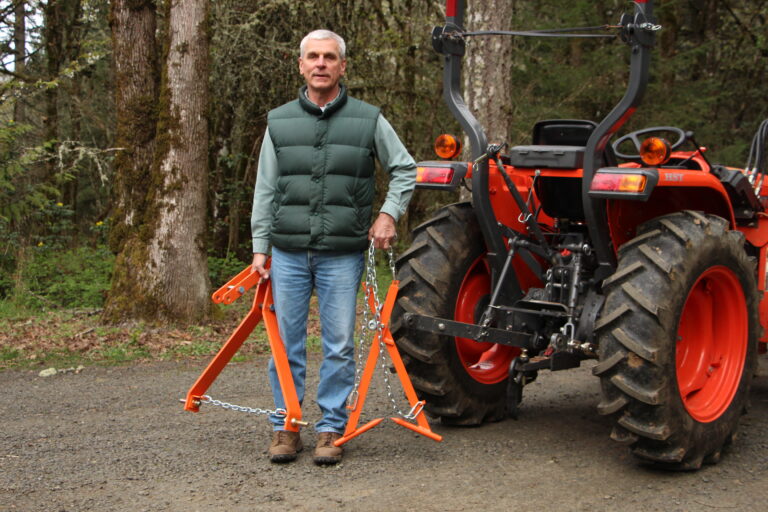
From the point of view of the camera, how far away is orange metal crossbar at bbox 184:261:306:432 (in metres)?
4.42

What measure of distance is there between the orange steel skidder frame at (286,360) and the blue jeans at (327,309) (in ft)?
0.30

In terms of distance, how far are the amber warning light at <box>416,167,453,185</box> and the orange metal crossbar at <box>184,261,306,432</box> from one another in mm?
1091

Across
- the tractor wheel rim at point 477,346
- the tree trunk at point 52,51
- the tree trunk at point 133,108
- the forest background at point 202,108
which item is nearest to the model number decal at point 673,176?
the tractor wheel rim at point 477,346

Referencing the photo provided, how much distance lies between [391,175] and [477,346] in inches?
54.8

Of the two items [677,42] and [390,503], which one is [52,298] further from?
[677,42]

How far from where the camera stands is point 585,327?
4.62 m

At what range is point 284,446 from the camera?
4.43 metres

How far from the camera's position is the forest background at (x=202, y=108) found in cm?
843

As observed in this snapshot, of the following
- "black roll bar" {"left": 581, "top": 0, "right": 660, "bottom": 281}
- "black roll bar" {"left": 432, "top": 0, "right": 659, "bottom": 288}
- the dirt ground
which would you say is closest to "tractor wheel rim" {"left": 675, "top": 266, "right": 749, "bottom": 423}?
the dirt ground

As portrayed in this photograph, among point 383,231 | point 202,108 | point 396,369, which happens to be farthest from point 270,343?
point 202,108

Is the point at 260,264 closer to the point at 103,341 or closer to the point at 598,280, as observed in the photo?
the point at 598,280

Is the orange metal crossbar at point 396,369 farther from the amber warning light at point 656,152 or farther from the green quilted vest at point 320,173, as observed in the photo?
the amber warning light at point 656,152

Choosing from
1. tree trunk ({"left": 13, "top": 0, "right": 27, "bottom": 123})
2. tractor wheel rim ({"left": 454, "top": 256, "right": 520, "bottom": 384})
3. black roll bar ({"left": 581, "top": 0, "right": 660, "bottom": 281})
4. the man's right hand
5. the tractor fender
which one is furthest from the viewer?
tree trunk ({"left": 13, "top": 0, "right": 27, "bottom": 123})

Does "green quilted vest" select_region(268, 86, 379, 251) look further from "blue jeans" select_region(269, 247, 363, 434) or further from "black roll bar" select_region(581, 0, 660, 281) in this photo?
"black roll bar" select_region(581, 0, 660, 281)
